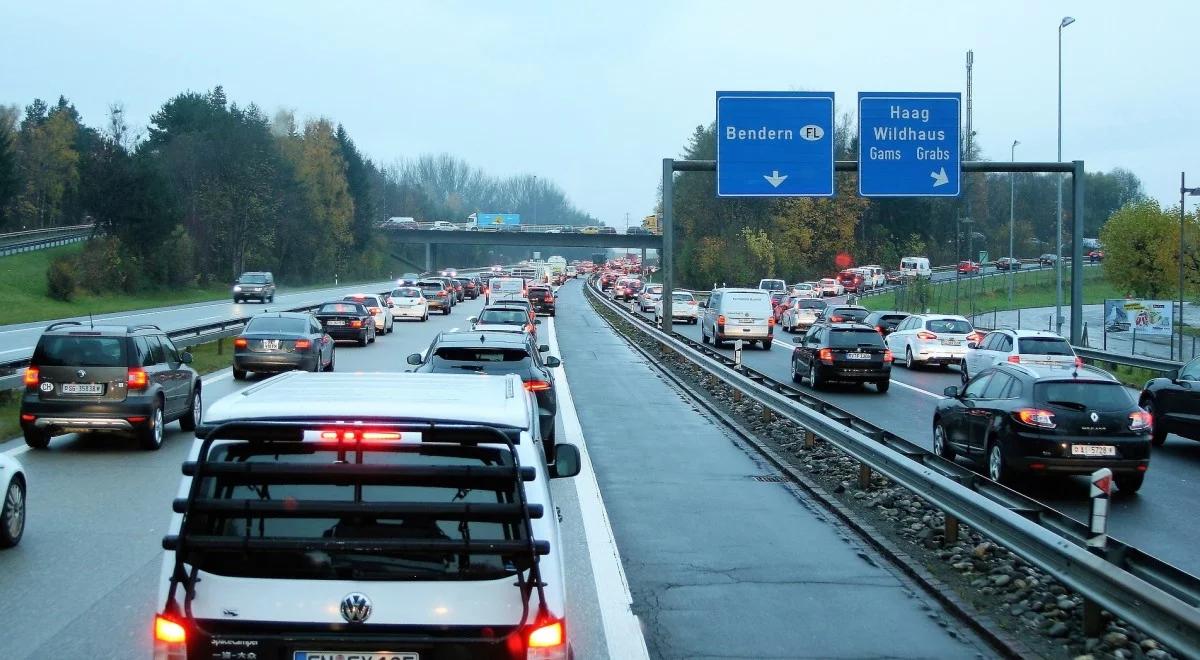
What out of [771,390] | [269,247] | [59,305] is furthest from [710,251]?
[771,390]

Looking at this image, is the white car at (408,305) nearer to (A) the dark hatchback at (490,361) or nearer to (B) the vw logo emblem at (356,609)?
(A) the dark hatchback at (490,361)

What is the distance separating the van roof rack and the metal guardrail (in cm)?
337

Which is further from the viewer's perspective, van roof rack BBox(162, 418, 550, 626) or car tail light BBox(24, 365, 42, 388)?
car tail light BBox(24, 365, 42, 388)

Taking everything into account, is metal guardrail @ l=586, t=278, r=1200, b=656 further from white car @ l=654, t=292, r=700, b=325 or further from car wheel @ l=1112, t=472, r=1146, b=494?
white car @ l=654, t=292, r=700, b=325

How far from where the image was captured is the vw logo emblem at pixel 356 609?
4160 mm

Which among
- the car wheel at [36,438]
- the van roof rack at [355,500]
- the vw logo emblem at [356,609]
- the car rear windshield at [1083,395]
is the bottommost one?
the car wheel at [36,438]

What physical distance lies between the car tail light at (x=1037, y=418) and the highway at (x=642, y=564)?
110 inches

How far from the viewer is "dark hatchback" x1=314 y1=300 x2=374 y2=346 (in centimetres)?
3766

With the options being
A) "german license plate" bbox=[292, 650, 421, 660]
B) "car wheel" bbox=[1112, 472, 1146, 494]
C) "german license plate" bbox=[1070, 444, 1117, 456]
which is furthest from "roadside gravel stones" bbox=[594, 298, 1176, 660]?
"german license plate" bbox=[292, 650, 421, 660]

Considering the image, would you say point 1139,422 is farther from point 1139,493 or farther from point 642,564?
point 642,564

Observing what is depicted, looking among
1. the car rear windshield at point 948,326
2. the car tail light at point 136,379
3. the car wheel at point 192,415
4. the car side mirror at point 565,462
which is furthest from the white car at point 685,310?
the car side mirror at point 565,462

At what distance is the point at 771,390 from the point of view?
18.4 m

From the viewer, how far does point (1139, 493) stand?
14008 mm

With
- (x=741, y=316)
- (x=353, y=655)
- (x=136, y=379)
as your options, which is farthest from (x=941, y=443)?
(x=741, y=316)
